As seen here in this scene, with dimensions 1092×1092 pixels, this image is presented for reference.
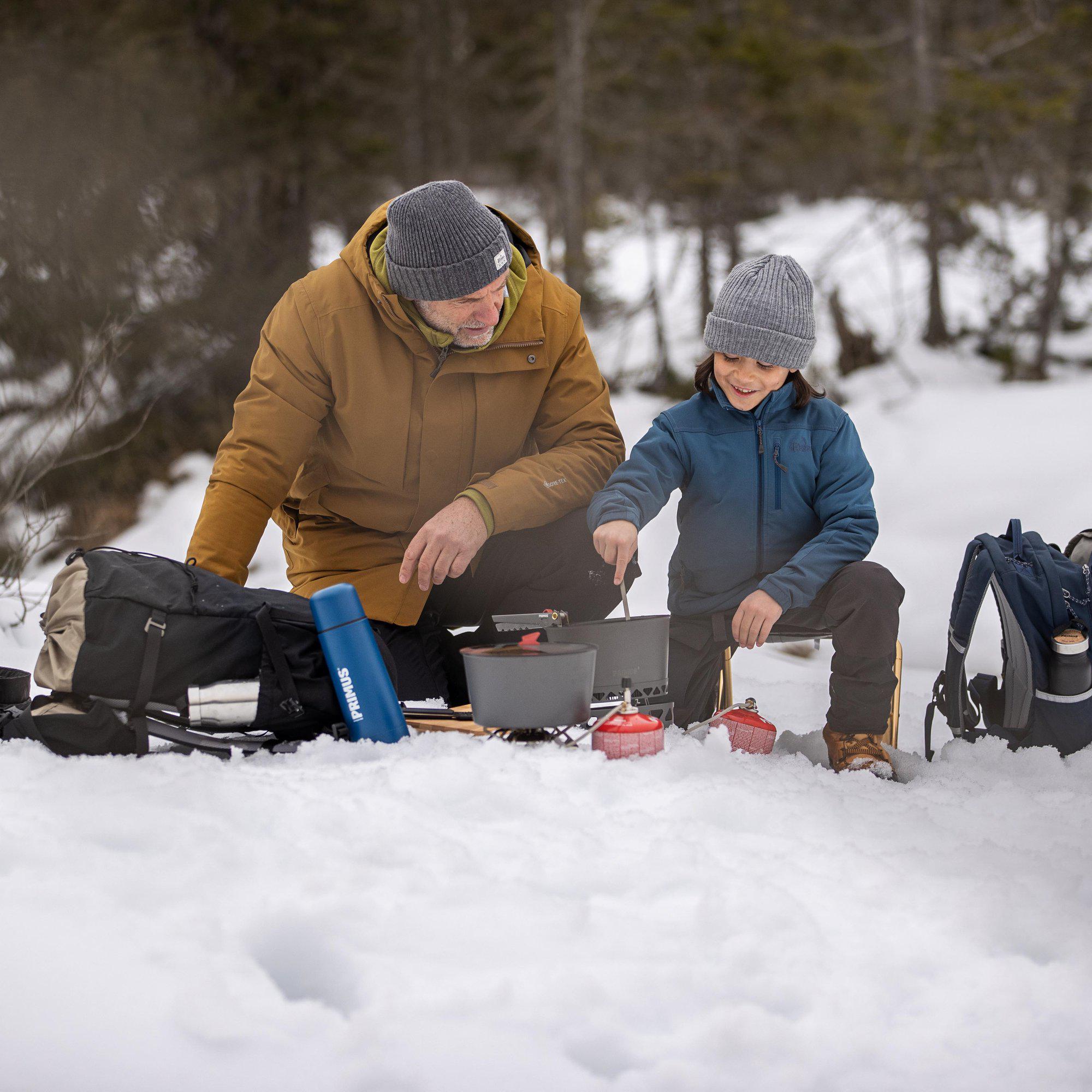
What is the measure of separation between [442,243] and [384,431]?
0.50 meters

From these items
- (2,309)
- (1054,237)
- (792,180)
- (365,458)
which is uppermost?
(792,180)

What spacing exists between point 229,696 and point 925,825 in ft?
4.36

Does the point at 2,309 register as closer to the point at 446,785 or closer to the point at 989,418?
the point at 446,785

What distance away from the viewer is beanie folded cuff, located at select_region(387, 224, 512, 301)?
222 centimetres

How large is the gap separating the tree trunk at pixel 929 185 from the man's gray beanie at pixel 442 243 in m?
8.31

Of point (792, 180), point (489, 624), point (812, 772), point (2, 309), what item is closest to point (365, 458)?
point (489, 624)

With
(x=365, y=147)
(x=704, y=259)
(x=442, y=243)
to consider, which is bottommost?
(x=442, y=243)

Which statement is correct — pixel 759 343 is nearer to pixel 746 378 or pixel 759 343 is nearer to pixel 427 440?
pixel 746 378

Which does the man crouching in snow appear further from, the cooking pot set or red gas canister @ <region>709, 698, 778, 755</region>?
red gas canister @ <region>709, 698, 778, 755</region>

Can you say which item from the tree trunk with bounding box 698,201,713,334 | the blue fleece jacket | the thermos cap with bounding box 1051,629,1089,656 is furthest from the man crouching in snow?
the tree trunk with bounding box 698,201,713,334

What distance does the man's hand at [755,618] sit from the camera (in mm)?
2160

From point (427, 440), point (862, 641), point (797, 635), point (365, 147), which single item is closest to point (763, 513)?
point (797, 635)

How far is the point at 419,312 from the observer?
2367mm

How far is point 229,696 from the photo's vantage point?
6.64 ft
